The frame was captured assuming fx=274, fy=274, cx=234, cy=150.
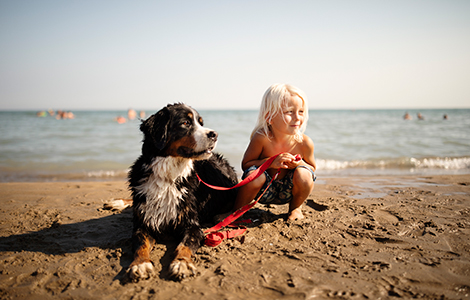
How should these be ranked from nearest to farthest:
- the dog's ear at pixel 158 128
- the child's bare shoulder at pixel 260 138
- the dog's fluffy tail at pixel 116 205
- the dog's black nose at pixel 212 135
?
the dog's ear at pixel 158 128 < the dog's black nose at pixel 212 135 < the child's bare shoulder at pixel 260 138 < the dog's fluffy tail at pixel 116 205

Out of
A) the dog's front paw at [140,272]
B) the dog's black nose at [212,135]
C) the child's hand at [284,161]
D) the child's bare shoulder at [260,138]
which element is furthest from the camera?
the child's bare shoulder at [260,138]

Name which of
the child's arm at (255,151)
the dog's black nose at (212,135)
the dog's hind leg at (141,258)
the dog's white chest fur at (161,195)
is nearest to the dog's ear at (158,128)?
the dog's white chest fur at (161,195)

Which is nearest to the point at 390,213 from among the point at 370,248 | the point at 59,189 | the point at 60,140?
the point at 370,248

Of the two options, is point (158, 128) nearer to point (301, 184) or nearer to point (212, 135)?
point (212, 135)

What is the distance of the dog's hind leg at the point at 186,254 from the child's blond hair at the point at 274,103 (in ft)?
4.87

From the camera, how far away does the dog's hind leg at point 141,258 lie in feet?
7.30

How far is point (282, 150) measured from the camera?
3.55 m

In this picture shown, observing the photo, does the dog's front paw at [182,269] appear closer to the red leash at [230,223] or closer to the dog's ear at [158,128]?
the red leash at [230,223]

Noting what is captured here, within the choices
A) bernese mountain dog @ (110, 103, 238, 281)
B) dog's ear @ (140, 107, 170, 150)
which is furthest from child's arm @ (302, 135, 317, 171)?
dog's ear @ (140, 107, 170, 150)

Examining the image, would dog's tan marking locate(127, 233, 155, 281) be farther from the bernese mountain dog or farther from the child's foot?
the child's foot

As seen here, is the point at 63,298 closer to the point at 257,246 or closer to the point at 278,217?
the point at 257,246

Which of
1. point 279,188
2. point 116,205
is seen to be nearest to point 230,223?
point 279,188

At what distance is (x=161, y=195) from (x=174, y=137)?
2.00ft

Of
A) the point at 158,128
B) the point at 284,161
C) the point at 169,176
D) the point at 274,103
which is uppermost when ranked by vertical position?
the point at 274,103
